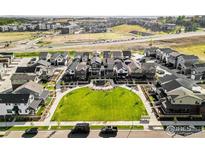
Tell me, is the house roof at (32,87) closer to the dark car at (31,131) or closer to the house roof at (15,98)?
the house roof at (15,98)

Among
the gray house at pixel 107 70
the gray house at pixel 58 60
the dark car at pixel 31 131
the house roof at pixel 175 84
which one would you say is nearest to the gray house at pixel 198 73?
the house roof at pixel 175 84

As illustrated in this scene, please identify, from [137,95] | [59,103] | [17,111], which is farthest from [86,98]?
[17,111]

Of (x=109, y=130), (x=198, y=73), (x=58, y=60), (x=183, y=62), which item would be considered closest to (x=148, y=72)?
(x=198, y=73)

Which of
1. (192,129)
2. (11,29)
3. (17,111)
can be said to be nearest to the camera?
(192,129)

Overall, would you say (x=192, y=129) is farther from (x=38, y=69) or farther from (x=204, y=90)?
(x=38, y=69)

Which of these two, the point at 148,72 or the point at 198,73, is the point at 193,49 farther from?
the point at 148,72

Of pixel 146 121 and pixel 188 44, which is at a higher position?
pixel 188 44

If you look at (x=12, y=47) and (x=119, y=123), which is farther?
(x=12, y=47)
